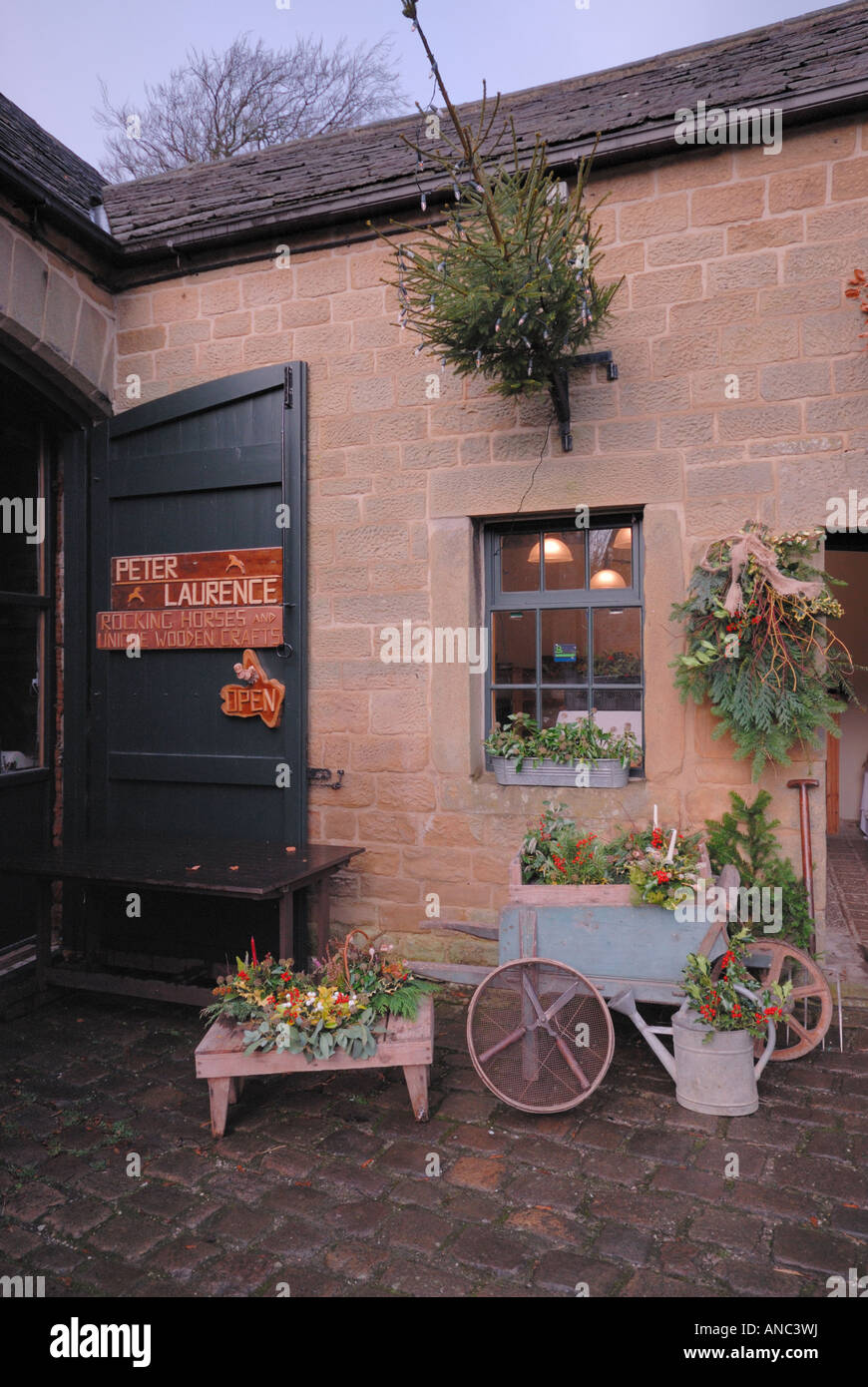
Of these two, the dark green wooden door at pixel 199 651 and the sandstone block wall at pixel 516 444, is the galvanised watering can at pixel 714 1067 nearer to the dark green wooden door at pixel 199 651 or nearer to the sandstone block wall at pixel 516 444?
the sandstone block wall at pixel 516 444

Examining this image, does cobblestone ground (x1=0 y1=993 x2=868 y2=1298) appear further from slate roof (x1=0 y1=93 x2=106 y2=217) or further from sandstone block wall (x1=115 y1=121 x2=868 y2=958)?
slate roof (x1=0 y1=93 x2=106 y2=217)

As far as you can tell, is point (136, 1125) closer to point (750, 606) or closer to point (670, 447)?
point (750, 606)

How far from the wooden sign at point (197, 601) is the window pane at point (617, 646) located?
1.76m

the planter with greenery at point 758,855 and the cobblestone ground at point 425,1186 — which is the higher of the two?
the planter with greenery at point 758,855

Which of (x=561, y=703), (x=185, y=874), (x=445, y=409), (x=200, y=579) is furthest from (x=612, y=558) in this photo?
(x=185, y=874)

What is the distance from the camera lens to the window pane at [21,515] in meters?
5.40

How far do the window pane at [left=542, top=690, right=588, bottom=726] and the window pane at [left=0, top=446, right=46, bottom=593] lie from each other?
124 inches

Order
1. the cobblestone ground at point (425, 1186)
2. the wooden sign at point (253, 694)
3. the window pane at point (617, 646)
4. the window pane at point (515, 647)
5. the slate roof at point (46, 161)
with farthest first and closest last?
the wooden sign at point (253, 694)
the window pane at point (515, 647)
the slate roof at point (46, 161)
the window pane at point (617, 646)
the cobblestone ground at point (425, 1186)

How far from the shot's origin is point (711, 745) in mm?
4617

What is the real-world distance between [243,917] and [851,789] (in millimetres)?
6618

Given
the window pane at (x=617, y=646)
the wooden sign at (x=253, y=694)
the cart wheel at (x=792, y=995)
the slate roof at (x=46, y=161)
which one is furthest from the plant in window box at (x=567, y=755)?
the slate roof at (x=46, y=161)

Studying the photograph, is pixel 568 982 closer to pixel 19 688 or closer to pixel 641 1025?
pixel 641 1025

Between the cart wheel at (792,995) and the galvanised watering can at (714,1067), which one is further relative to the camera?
the cart wheel at (792,995)
